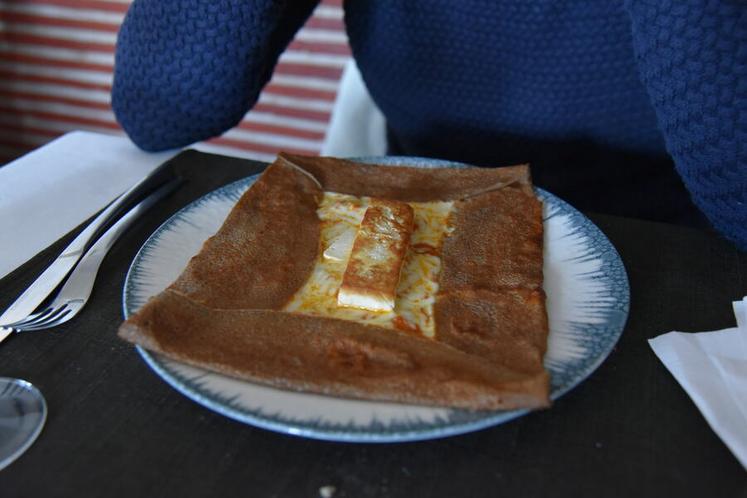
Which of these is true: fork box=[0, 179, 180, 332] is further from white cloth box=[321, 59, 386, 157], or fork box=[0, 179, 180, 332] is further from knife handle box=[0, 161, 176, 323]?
white cloth box=[321, 59, 386, 157]

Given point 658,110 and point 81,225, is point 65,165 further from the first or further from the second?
point 658,110

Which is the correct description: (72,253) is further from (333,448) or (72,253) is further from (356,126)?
(356,126)

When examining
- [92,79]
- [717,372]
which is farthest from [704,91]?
[92,79]

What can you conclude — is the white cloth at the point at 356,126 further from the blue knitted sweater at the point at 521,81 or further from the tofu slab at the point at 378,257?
the tofu slab at the point at 378,257

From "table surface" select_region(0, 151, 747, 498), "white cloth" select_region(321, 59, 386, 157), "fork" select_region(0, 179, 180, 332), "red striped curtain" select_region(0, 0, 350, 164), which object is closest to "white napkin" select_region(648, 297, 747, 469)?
"table surface" select_region(0, 151, 747, 498)

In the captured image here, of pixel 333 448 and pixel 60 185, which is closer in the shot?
pixel 333 448

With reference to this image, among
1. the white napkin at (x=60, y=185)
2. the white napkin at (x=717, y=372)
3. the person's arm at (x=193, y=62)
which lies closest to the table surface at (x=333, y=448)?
the white napkin at (x=717, y=372)

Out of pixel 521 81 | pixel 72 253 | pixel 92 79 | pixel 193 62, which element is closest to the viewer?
pixel 72 253
